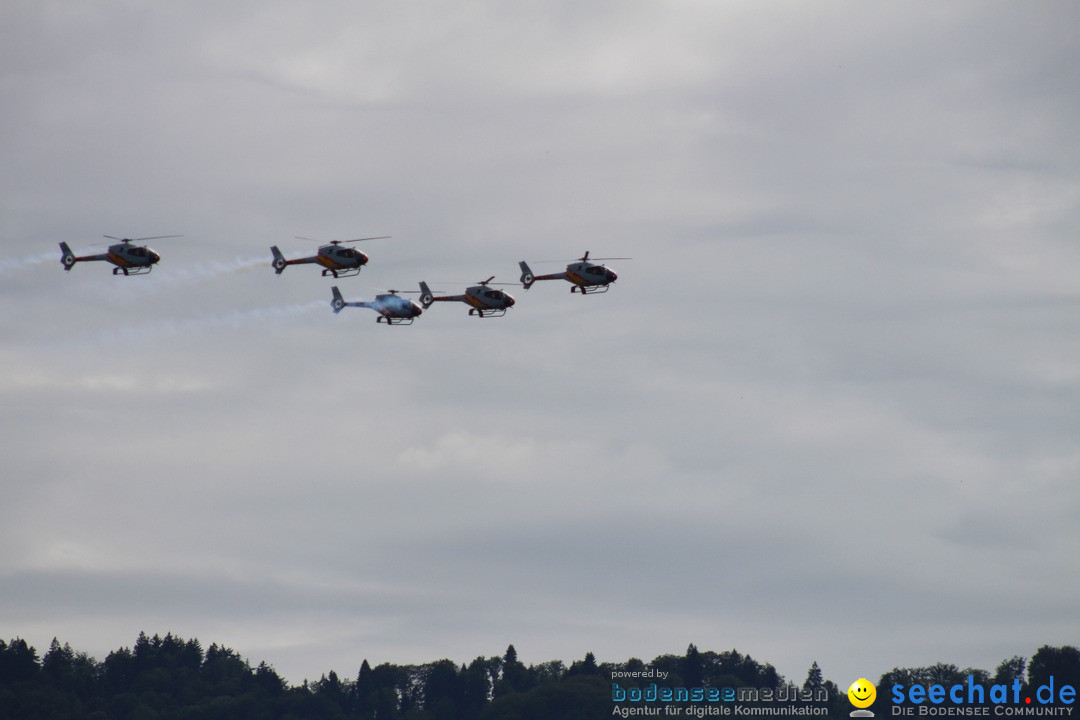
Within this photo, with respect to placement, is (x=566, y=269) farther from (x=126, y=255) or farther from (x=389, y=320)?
(x=126, y=255)

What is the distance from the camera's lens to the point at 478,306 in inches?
6093

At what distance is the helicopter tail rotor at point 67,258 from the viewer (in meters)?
155

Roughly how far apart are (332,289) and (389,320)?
766 centimetres

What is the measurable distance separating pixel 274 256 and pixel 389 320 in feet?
38.1

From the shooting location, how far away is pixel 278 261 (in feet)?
508

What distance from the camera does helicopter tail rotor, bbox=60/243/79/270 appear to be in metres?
155

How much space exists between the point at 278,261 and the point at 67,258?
18113 millimetres

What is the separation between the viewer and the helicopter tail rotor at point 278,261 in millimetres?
154750

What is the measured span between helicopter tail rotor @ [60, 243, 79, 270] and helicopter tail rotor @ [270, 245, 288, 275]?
16.9 metres

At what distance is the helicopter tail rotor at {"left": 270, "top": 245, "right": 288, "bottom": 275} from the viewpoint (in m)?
155

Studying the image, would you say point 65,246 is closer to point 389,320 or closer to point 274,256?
point 274,256

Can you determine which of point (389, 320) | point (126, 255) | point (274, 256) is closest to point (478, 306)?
point (389, 320)

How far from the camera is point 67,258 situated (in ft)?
510

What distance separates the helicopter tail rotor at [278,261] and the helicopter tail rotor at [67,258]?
55.4ft
